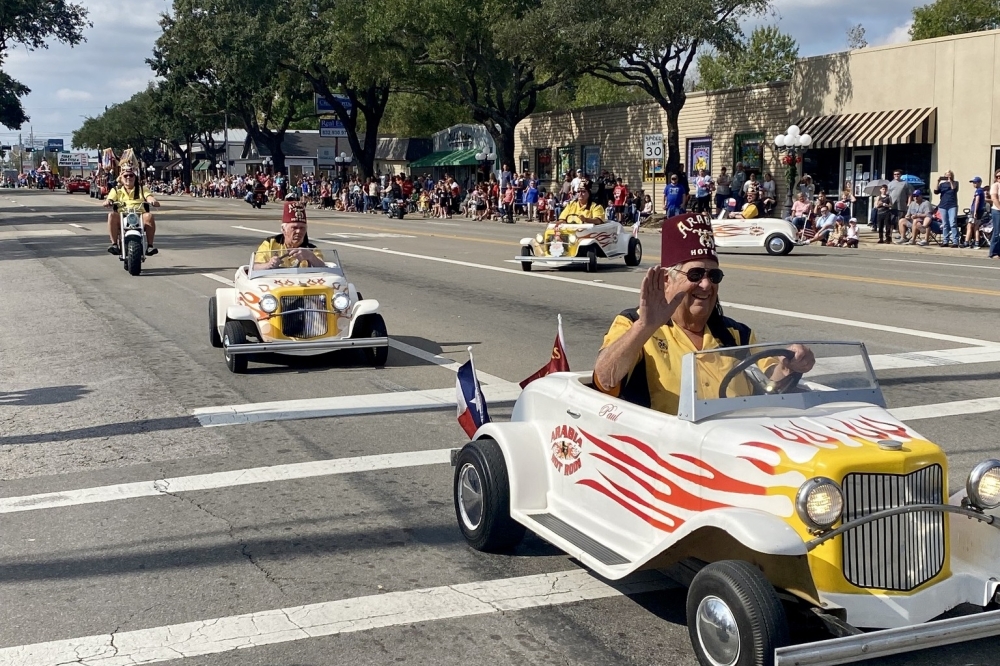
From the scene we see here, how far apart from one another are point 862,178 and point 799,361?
1262 inches

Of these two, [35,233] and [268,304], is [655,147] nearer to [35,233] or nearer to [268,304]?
[35,233]

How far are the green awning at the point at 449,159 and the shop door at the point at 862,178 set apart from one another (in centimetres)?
2700

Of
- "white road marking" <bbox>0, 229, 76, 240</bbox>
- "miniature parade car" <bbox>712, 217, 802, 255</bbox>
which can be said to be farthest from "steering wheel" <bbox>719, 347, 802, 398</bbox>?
"white road marking" <bbox>0, 229, 76, 240</bbox>

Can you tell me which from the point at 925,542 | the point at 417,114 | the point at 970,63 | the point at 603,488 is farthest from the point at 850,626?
the point at 417,114

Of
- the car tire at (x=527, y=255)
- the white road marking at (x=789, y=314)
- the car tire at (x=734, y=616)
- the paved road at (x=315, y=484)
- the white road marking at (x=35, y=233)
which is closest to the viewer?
the car tire at (x=734, y=616)

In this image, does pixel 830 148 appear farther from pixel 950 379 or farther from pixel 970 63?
pixel 950 379

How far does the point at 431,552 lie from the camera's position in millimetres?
5434

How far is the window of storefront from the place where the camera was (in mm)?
51375

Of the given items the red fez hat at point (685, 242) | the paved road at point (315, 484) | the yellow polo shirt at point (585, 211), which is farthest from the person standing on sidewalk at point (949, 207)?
the red fez hat at point (685, 242)

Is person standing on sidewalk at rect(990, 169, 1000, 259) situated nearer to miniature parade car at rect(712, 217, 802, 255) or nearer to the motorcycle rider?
miniature parade car at rect(712, 217, 802, 255)

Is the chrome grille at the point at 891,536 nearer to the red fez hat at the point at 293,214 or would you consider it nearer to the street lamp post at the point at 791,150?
the red fez hat at the point at 293,214

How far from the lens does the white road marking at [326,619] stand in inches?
170

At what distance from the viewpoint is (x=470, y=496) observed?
5469 millimetres

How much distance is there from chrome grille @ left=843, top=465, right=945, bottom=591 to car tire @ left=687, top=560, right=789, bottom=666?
1.02ft
